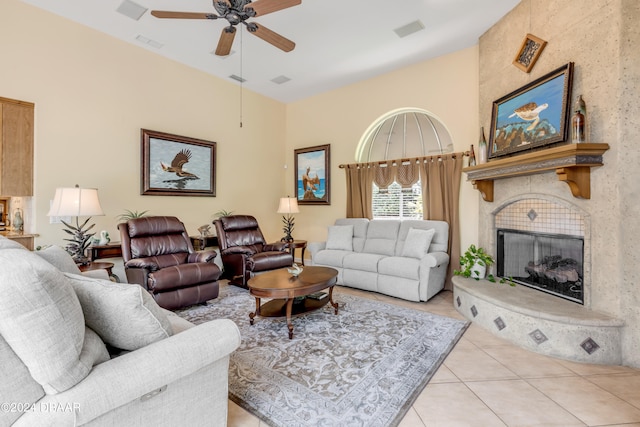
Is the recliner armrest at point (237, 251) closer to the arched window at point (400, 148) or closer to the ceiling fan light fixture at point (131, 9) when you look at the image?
the arched window at point (400, 148)

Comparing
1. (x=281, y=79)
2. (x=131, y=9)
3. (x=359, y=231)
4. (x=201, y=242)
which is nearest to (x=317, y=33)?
(x=281, y=79)

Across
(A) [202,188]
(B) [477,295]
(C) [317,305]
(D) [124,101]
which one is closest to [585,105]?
(B) [477,295]

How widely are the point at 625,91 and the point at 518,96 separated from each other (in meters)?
1.06

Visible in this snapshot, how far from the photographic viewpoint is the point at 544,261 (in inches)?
128

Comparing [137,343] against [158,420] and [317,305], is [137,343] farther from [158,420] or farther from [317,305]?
[317,305]

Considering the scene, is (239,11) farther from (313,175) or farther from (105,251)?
(313,175)

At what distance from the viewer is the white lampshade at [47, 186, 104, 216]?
3.09 meters

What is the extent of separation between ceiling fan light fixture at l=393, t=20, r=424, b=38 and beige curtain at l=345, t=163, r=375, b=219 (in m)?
2.04

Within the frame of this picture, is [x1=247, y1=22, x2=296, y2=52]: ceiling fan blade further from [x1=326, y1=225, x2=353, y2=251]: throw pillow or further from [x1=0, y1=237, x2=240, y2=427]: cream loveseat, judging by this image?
[x1=326, y1=225, x2=353, y2=251]: throw pillow

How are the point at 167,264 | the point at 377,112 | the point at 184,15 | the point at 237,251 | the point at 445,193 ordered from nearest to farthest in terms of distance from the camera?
the point at 184,15, the point at 167,264, the point at 237,251, the point at 445,193, the point at 377,112

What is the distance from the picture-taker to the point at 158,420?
4.25ft

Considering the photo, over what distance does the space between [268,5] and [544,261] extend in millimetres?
3739

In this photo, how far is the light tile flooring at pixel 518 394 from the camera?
1759mm

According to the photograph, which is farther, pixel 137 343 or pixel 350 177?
pixel 350 177
